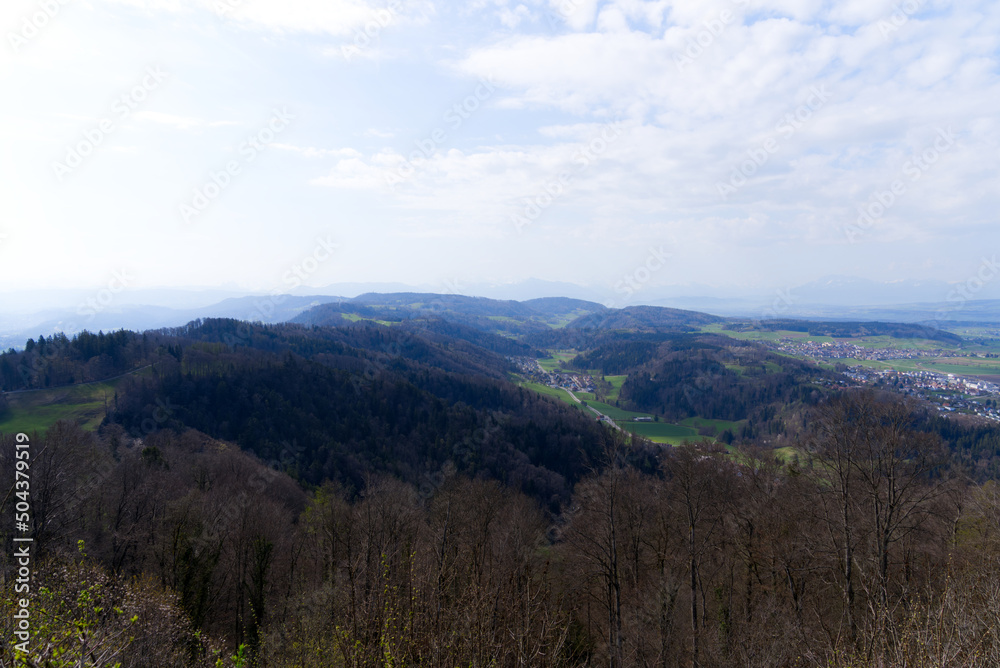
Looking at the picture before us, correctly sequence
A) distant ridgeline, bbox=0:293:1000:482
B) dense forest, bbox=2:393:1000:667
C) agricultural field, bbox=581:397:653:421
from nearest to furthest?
dense forest, bbox=2:393:1000:667 → distant ridgeline, bbox=0:293:1000:482 → agricultural field, bbox=581:397:653:421

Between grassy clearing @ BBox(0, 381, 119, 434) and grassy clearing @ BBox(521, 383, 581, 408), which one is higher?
grassy clearing @ BBox(0, 381, 119, 434)

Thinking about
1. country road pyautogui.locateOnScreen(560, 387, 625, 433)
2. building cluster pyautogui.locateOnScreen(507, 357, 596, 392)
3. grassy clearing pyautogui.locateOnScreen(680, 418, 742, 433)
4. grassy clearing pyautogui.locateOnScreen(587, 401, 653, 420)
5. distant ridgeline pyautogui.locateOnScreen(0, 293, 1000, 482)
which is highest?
distant ridgeline pyautogui.locateOnScreen(0, 293, 1000, 482)

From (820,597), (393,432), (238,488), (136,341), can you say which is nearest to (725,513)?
(820,597)

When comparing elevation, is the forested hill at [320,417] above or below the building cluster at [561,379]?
above

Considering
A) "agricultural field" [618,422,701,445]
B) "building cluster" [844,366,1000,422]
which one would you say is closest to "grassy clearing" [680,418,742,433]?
"agricultural field" [618,422,701,445]

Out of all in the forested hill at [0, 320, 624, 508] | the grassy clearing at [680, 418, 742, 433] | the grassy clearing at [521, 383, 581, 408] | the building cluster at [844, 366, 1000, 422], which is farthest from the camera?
the grassy clearing at [521, 383, 581, 408]

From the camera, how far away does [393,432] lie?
251ft

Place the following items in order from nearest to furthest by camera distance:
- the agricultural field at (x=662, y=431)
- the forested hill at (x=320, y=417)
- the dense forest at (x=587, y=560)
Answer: the dense forest at (x=587, y=560) → the forested hill at (x=320, y=417) → the agricultural field at (x=662, y=431)

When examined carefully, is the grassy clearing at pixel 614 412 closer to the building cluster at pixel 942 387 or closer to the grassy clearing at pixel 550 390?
the grassy clearing at pixel 550 390

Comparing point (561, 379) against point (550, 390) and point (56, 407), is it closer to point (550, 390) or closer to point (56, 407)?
point (550, 390)

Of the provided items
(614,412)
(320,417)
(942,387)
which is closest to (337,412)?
(320,417)

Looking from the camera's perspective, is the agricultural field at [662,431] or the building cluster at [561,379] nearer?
the agricultural field at [662,431]

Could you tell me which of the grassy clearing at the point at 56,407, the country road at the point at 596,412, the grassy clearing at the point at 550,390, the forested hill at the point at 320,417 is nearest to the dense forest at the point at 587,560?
the forested hill at the point at 320,417

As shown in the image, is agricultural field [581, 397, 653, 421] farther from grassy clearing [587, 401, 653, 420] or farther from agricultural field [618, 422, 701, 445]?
agricultural field [618, 422, 701, 445]
